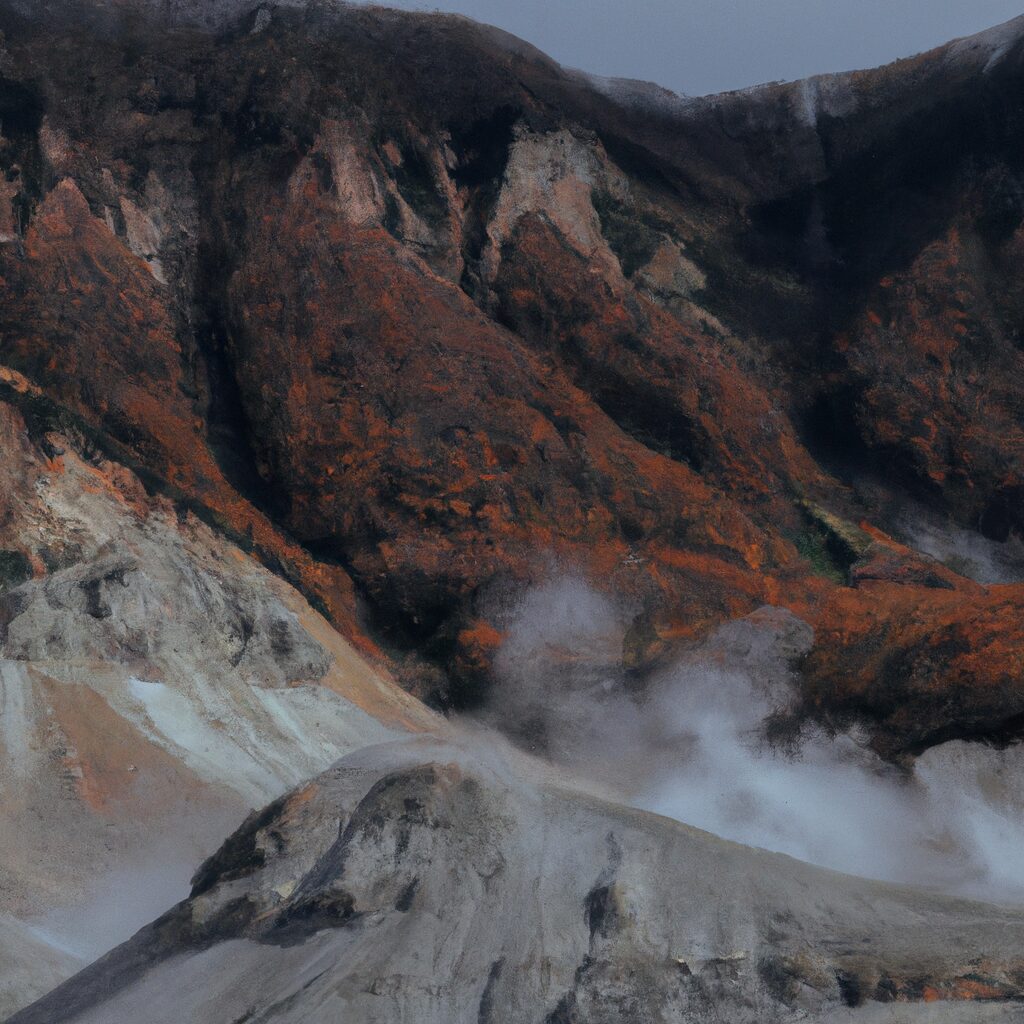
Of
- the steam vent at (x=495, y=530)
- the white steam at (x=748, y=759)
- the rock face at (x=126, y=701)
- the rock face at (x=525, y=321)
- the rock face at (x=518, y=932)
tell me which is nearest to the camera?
the rock face at (x=518, y=932)

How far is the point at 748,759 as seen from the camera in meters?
17.7

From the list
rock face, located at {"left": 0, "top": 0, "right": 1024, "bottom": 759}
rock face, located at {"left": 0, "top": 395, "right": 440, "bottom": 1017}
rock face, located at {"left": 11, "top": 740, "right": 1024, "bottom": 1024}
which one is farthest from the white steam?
rock face, located at {"left": 11, "top": 740, "right": 1024, "bottom": 1024}

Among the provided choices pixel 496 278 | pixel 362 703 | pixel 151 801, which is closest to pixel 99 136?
pixel 496 278

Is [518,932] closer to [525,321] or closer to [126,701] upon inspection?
[126,701]

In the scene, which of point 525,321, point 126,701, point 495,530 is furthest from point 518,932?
point 525,321

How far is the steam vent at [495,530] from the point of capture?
11.8 metres

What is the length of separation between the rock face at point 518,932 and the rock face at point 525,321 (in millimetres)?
5491

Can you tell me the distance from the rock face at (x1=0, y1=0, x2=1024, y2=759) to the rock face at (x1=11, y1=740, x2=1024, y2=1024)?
18.0 ft

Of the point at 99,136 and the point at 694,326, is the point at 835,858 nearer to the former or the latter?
the point at 694,326

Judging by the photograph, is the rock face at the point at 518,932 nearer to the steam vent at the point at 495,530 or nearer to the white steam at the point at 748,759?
the steam vent at the point at 495,530

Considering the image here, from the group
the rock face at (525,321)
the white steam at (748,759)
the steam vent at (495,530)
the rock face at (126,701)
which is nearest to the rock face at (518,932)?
the steam vent at (495,530)

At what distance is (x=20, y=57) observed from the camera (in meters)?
22.5

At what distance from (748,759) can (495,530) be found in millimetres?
5674

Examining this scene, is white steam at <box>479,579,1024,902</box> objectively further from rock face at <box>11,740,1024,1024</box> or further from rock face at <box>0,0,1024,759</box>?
rock face at <box>11,740,1024,1024</box>
